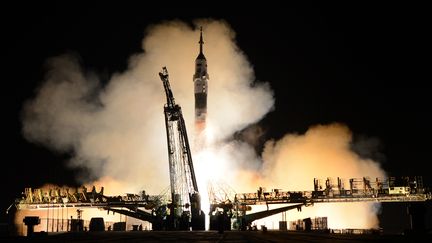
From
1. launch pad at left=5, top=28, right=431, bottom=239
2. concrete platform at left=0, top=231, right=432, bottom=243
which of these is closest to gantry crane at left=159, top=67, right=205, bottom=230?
launch pad at left=5, top=28, right=431, bottom=239

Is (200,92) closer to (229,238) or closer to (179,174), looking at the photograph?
(179,174)

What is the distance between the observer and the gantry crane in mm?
116625

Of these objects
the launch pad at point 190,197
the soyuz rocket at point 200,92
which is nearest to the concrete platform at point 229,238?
the launch pad at point 190,197

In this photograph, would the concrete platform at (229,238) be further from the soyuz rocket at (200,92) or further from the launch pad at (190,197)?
the soyuz rocket at (200,92)

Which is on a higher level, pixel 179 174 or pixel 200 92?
pixel 200 92

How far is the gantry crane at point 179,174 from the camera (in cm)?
11662

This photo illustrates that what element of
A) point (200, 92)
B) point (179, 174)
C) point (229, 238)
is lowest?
point (229, 238)

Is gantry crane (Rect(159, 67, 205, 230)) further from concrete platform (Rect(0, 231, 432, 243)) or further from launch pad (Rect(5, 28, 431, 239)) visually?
concrete platform (Rect(0, 231, 432, 243))

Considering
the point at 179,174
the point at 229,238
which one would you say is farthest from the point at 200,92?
the point at 229,238

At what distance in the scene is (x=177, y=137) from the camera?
127438 mm

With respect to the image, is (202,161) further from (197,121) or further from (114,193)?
(114,193)

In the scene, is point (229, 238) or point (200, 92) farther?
point (200, 92)

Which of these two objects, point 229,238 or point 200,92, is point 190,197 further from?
point 229,238

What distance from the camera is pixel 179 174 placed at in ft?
417
